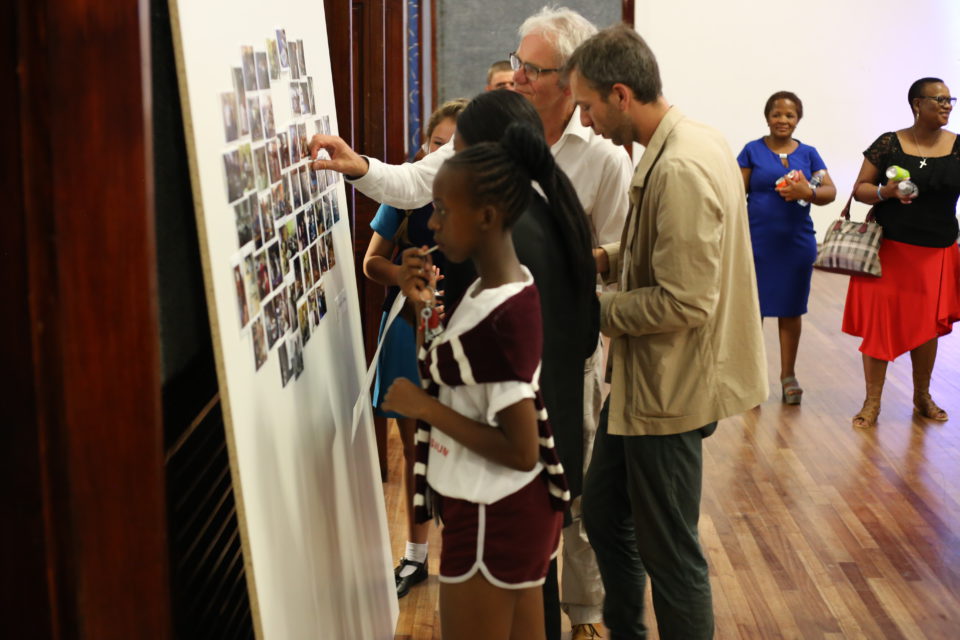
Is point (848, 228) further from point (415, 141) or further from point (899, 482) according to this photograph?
point (415, 141)

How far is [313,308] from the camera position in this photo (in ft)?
6.57

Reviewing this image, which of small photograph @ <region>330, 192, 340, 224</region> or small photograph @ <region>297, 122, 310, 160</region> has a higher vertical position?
small photograph @ <region>297, 122, 310, 160</region>

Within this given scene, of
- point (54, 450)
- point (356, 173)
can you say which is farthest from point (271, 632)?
point (356, 173)

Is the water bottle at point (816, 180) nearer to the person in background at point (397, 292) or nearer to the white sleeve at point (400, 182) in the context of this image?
the person in background at point (397, 292)

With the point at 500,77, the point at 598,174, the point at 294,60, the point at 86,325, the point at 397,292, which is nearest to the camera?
the point at 86,325

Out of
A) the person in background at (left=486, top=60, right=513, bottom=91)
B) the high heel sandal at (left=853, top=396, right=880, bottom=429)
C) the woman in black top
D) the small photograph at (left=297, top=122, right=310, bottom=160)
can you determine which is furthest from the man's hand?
the high heel sandal at (left=853, top=396, right=880, bottom=429)

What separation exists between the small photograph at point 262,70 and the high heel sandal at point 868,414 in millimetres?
4260

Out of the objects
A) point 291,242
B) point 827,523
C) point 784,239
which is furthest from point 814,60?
point 291,242

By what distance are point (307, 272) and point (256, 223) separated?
1.27 feet

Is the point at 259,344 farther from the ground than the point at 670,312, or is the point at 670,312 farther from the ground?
the point at 259,344

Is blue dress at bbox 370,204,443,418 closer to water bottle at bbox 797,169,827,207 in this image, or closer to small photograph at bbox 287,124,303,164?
small photograph at bbox 287,124,303,164

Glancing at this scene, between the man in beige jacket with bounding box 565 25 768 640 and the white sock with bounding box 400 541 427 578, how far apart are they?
107 centimetres

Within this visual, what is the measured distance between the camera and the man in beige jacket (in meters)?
2.21

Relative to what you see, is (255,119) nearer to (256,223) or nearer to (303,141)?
(256,223)
